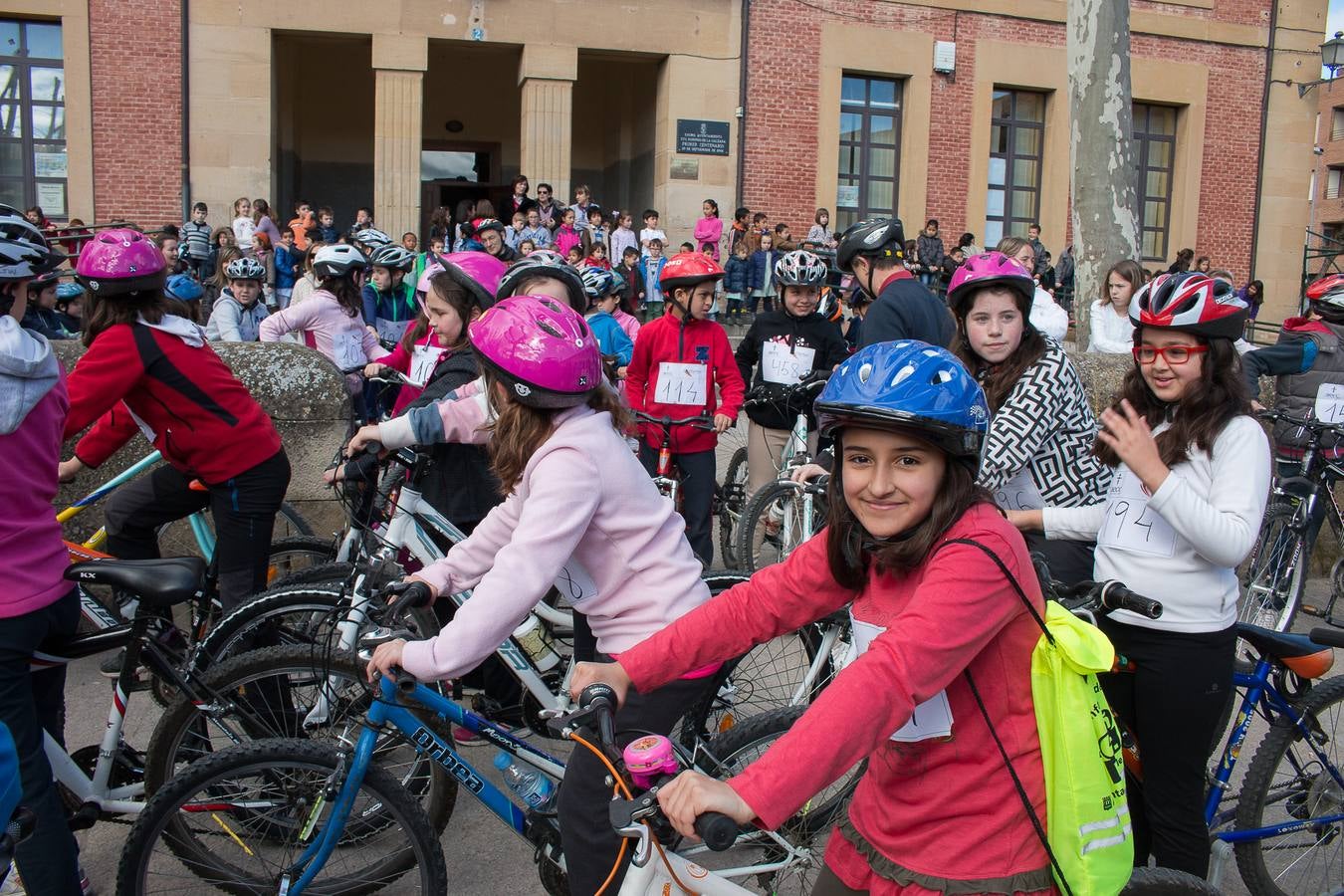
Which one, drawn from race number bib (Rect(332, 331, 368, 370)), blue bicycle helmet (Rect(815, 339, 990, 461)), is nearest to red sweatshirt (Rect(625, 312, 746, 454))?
race number bib (Rect(332, 331, 368, 370))

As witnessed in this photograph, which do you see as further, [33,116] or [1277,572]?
[33,116]

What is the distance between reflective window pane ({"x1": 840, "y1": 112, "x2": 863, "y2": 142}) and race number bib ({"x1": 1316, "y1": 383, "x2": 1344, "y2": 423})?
55.1 ft

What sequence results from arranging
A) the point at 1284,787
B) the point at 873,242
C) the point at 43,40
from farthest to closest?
the point at 43,40 → the point at 873,242 → the point at 1284,787

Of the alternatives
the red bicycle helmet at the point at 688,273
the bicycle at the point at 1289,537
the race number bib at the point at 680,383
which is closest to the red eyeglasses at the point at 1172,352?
the red bicycle helmet at the point at 688,273

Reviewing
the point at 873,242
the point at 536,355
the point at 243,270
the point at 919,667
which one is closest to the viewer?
the point at 919,667

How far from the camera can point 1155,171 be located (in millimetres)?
24734

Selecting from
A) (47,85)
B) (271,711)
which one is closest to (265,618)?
(271,711)

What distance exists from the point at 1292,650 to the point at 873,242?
10.4 ft

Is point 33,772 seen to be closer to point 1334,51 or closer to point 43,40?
point 43,40

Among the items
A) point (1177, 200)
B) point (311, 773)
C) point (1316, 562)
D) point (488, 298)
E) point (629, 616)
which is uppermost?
point (1177, 200)

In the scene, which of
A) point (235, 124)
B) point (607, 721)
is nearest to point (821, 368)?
point (607, 721)

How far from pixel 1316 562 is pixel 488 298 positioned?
21.0 ft

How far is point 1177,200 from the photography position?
24.6m

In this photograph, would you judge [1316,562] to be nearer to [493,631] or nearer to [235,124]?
[493,631]
